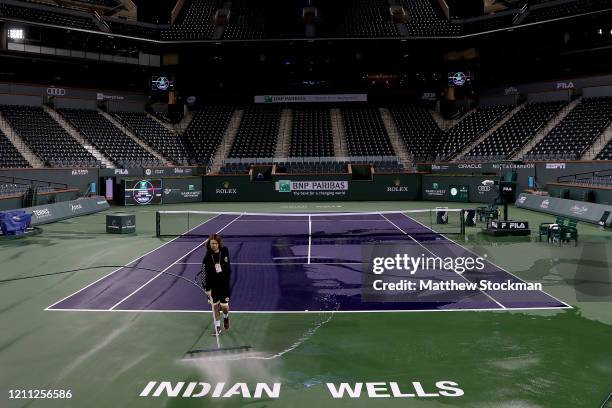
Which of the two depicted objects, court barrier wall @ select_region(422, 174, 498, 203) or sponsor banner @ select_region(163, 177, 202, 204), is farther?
sponsor banner @ select_region(163, 177, 202, 204)

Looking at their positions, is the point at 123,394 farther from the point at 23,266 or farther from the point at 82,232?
the point at 82,232

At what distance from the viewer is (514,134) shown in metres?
46.6

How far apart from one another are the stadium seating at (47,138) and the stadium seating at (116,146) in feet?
5.93

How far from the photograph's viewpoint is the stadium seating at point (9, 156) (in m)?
38.5

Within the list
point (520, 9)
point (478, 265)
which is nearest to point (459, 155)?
point (520, 9)

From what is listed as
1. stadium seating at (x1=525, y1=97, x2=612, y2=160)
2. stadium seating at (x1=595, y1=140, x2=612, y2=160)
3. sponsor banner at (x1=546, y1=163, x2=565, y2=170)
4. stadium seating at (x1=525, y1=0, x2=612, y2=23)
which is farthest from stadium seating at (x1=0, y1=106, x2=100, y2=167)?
stadium seating at (x1=525, y1=0, x2=612, y2=23)

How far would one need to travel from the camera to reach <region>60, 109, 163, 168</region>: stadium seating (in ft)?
150

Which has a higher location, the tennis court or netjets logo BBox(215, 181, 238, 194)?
netjets logo BBox(215, 181, 238, 194)

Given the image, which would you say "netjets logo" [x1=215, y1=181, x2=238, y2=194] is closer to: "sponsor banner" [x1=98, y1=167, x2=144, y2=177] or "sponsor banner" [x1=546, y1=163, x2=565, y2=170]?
"sponsor banner" [x1=98, y1=167, x2=144, y2=177]

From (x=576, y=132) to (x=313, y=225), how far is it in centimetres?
2803

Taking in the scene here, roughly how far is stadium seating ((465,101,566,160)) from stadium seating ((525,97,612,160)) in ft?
6.05

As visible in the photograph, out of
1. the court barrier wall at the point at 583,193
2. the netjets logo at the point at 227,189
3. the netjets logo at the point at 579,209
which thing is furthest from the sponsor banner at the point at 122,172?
the netjets logo at the point at 579,209

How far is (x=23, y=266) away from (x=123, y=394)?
11805mm

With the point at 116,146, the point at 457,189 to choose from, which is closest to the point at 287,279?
the point at 457,189
